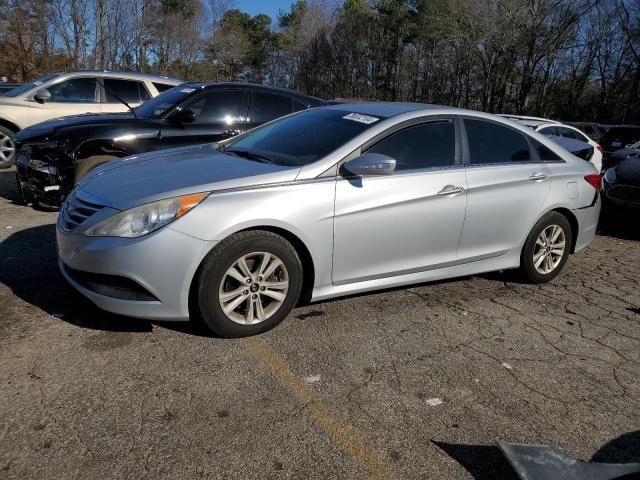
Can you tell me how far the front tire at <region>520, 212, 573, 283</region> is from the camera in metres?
4.79


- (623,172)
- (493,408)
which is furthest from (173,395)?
(623,172)

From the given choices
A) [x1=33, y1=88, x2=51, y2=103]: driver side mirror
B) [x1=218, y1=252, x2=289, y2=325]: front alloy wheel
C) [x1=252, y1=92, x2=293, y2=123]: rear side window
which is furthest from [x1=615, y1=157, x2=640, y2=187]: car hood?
[x1=33, y1=88, x2=51, y2=103]: driver side mirror

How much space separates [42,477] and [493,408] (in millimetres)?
2169

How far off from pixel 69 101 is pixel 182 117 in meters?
4.19

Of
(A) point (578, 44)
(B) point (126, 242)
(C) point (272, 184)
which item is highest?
(A) point (578, 44)

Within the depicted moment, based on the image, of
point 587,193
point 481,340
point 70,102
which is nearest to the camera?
point 481,340

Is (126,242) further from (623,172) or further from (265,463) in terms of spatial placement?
(623,172)

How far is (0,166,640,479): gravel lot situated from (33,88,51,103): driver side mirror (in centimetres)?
584

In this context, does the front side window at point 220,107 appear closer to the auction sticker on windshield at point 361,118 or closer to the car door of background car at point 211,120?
the car door of background car at point 211,120

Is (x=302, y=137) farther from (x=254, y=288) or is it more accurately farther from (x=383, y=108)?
(x=254, y=288)

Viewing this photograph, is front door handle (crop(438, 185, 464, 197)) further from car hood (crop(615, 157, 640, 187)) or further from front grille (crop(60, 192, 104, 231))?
car hood (crop(615, 157, 640, 187))

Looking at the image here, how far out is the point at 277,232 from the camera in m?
3.50

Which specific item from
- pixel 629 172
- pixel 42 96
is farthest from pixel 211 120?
pixel 629 172

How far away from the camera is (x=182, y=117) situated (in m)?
6.39
